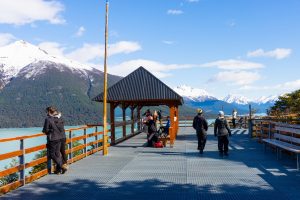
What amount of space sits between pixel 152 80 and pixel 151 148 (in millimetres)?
4804

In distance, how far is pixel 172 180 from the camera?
382 inches

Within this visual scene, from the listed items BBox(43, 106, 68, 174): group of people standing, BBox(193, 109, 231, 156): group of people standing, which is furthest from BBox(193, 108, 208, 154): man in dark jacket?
BBox(43, 106, 68, 174): group of people standing

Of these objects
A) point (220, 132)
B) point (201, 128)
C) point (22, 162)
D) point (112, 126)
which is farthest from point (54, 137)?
point (112, 126)

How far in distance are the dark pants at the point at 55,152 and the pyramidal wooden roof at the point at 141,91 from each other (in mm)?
9492

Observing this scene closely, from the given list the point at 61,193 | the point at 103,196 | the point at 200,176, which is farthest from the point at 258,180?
the point at 61,193

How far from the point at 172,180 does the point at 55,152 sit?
10.4ft

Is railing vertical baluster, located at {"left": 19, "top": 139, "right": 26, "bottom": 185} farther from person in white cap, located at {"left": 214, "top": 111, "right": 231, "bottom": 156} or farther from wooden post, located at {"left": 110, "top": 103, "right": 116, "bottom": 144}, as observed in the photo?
wooden post, located at {"left": 110, "top": 103, "right": 116, "bottom": 144}

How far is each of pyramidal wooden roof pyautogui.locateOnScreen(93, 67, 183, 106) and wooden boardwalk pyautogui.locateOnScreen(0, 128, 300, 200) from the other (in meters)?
6.21

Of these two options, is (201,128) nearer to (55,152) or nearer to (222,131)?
(222,131)

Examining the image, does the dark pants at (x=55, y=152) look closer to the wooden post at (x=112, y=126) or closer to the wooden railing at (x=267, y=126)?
the wooden railing at (x=267, y=126)

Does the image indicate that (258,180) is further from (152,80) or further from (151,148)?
(152,80)

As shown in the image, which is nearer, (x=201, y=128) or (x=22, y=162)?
(x=22, y=162)

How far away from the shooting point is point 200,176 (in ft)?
33.7

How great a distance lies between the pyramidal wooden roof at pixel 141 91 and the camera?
798 inches
